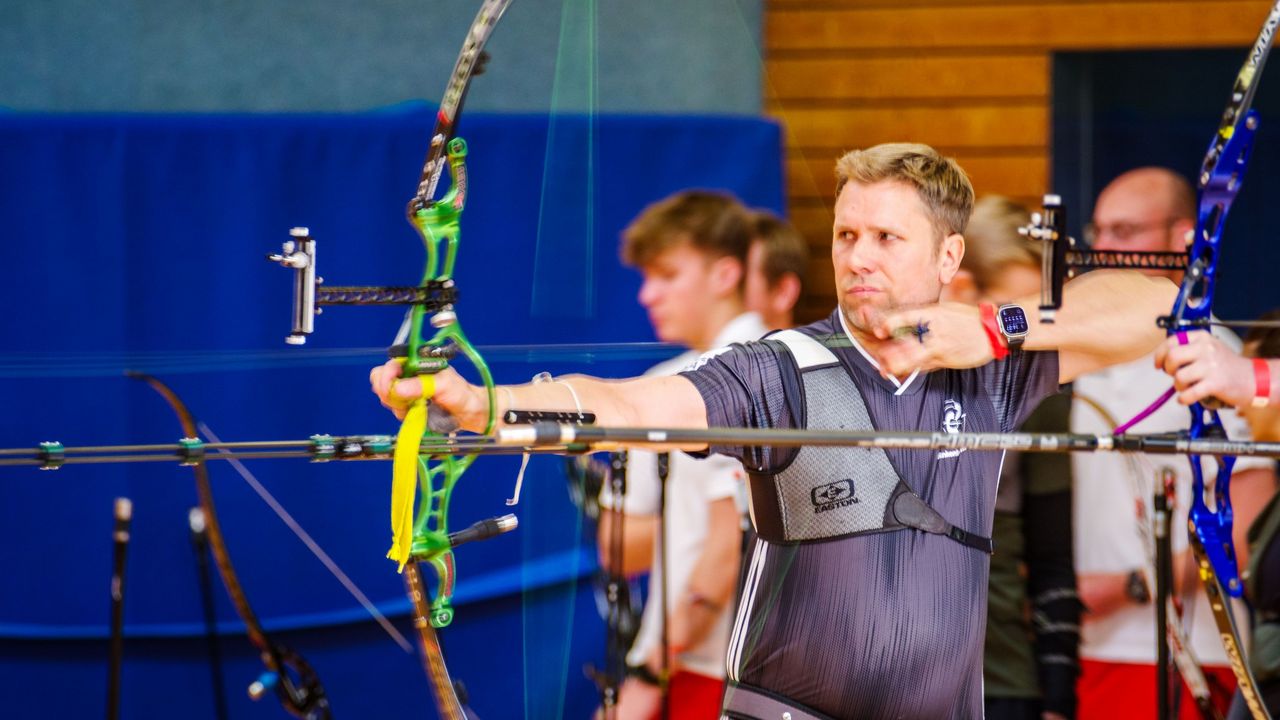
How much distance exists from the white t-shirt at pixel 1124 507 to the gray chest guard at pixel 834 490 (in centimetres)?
119

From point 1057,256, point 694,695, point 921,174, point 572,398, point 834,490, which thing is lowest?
point 694,695

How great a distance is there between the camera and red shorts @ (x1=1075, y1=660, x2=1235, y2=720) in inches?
114

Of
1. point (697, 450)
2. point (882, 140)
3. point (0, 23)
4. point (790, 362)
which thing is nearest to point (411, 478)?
point (697, 450)

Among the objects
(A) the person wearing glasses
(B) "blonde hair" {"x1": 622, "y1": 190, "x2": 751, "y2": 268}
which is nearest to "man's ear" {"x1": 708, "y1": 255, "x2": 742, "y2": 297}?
(B) "blonde hair" {"x1": 622, "y1": 190, "x2": 751, "y2": 268}

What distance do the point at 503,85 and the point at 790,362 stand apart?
1.45m

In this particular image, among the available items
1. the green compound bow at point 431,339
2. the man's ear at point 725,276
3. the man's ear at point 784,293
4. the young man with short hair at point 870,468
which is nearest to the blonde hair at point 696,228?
the man's ear at point 725,276

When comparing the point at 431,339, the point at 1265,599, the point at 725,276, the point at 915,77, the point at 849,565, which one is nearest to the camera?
the point at 431,339

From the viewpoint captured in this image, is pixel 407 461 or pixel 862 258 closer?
pixel 407 461

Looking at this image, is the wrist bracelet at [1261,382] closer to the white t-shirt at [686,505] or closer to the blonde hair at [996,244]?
the blonde hair at [996,244]

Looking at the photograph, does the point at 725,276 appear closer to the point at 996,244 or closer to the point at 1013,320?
the point at 996,244

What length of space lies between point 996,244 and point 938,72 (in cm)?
111

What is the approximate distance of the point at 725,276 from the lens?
2.88 meters

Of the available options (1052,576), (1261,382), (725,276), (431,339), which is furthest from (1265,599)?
(431,339)

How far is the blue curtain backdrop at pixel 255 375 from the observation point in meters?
2.89
